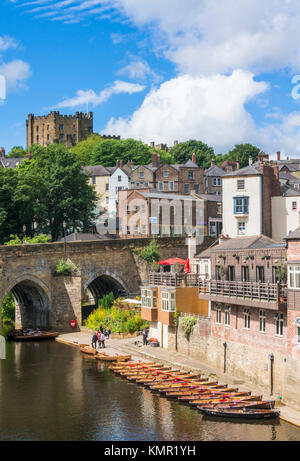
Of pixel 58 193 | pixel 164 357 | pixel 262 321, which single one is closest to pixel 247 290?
pixel 262 321

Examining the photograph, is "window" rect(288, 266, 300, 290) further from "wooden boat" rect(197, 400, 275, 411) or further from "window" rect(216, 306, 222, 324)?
"window" rect(216, 306, 222, 324)

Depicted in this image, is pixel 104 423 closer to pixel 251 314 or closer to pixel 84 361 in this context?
pixel 251 314

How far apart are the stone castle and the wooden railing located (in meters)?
116

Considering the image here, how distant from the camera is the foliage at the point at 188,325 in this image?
132 feet

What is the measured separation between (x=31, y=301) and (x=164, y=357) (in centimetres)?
2163

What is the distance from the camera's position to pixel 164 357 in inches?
1624

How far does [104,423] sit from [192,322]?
11704 mm

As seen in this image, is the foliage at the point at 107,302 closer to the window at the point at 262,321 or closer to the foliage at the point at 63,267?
the foliage at the point at 63,267

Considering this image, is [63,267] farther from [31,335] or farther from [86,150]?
[86,150]

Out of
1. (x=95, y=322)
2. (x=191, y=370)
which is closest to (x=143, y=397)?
(x=191, y=370)

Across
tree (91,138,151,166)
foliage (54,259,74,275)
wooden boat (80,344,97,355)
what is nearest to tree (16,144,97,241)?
foliage (54,259,74,275)

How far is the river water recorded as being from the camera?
28.2 m

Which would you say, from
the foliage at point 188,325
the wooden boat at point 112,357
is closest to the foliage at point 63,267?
the wooden boat at point 112,357

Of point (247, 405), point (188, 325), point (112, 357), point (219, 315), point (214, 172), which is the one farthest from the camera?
point (214, 172)
